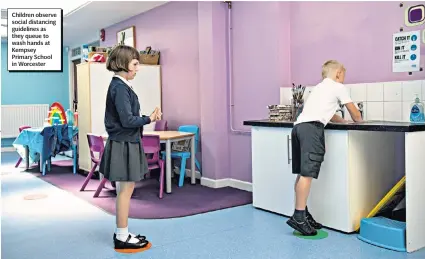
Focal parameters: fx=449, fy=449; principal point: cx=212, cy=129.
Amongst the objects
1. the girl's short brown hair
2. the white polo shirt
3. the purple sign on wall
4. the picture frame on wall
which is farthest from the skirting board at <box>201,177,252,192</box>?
the picture frame on wall

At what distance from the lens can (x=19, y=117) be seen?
10.6 metres

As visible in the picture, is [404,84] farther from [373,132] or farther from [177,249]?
[177,249]

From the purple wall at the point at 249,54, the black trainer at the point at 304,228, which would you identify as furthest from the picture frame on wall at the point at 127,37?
the black trainer at the point at 304,228

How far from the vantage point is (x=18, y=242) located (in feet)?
11.2

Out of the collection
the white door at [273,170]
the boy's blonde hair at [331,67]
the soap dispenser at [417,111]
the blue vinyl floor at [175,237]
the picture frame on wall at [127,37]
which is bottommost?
the blue vinyl floor at [175,237]

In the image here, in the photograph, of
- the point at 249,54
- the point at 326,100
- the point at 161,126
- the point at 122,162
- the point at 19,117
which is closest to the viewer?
the point at 122,162

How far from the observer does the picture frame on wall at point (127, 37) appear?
7695 mm

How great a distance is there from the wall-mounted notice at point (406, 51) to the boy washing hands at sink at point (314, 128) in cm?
64

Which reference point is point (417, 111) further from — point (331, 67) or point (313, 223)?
point (313, 223)

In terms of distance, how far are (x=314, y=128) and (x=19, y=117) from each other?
29.5 feet

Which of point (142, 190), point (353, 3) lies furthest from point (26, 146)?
point (353, 3)

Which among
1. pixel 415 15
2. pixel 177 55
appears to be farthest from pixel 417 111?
pixel 177 55

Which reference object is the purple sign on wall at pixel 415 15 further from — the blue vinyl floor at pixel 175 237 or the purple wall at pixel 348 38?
the blue vinyl floor at pixel 175 237

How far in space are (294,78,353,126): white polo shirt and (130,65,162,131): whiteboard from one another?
3.62m
